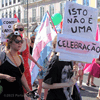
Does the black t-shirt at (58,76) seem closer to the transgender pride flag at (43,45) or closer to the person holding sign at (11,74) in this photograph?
the person holding sign at (11,74)

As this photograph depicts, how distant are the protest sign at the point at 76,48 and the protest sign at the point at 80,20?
0.08 metres

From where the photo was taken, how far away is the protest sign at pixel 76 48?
8.80 ft

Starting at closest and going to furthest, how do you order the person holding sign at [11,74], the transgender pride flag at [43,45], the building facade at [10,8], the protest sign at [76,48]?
the person holding sign at [11,74], the protest sign at [76,48], the transgender pride flag at [43,45], the building facade at [10,8]

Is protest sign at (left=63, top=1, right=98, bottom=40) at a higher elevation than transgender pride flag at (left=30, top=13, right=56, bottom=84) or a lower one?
higher

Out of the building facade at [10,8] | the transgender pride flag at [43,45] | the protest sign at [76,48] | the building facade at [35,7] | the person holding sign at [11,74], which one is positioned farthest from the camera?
the building facade at [10,8]

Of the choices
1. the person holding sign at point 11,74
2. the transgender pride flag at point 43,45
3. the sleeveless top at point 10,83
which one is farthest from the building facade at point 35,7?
the sleeveless top at point 10,83

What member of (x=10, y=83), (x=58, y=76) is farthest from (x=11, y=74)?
(x=58, y=76)

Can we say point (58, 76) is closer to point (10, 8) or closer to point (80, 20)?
point (80, 20)

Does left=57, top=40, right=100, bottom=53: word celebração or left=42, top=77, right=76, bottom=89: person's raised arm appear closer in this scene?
left=42, top=77, right=76, bottom=89: person's raised arm

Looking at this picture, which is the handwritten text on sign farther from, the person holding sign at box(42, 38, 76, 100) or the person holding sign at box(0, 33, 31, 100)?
the person holding sign at box(0, 33, 31, 100)

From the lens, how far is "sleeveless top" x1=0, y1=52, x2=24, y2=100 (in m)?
2.45

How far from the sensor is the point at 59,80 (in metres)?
2.49

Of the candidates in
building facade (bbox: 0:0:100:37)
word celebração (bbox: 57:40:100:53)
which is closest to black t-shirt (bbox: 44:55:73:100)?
word celebração (bbox: 57:40:100:53)

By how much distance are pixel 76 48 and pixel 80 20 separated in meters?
0.38
